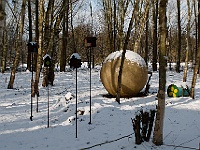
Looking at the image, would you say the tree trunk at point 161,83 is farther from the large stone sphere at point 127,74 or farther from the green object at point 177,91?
the green object at point 177,91

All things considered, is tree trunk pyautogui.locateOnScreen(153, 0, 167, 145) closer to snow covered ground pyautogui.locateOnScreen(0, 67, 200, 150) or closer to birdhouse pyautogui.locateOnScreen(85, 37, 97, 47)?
snow covered ground pyautogui.locateOnScreen(0, 67, 200, 150)

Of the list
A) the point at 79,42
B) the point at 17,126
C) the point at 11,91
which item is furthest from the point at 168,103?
the point at 79,42

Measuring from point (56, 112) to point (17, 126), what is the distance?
74.4 inches

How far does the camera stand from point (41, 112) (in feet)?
35.3

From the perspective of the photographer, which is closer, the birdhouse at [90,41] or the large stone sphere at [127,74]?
the birdhouse at [90,41]

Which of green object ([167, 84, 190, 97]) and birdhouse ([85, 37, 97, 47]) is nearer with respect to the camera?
birdhouse ([85, 37, 97, 47])

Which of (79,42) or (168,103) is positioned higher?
(79,42)

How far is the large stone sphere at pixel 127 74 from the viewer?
12.2 m

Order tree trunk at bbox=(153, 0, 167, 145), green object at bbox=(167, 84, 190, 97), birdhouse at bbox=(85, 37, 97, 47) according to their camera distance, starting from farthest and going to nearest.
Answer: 1. green object at bbox=(167, 84, 190, 97)
2. birdhouse at bbox=(85, 37, 97, 47)
3. tree trunk at bbox=(153, 0, 167, 145)

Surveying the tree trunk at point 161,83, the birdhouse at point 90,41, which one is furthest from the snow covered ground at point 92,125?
the birdhouse at point 90,41

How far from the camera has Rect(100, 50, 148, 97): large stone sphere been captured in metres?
12.2

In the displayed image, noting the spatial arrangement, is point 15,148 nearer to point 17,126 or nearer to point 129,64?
point 17,126

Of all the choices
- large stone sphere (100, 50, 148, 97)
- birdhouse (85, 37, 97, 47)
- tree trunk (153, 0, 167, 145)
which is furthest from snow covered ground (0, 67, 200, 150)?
birdhouse (85, 37, 97, 47)

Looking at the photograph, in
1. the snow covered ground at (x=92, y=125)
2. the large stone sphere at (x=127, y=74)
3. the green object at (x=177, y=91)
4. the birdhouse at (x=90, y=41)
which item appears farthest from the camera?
the green object at (x=177, y=91)
